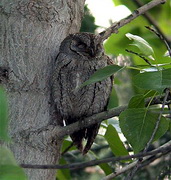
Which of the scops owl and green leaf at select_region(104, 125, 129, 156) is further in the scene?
the scops owl

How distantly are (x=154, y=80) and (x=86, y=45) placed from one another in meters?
0.82

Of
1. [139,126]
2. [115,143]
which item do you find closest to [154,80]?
[139,126]

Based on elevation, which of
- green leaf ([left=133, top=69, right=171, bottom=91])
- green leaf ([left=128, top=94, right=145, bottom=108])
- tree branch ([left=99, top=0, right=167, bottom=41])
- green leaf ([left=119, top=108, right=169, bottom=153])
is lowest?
green leaf ([left=119, top=108, right=169, bottom=153])

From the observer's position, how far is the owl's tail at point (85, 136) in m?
1.72

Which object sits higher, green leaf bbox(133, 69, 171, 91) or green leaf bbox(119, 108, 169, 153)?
green leaf bbox(133, 69, 171, 91)

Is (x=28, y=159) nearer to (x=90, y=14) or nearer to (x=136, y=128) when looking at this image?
(x=136, y=128)

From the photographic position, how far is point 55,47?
1.56m

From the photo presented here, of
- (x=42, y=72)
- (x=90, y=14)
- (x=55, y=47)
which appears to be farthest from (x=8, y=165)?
(x=90, y=14)

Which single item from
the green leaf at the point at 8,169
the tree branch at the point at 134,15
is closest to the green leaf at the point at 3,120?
the green leaf at the point at 8,169

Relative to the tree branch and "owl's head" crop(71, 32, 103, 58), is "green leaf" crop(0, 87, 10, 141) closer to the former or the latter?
the tree branch

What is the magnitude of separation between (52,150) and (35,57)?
30 centimetres

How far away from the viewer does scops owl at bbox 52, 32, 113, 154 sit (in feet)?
5.62

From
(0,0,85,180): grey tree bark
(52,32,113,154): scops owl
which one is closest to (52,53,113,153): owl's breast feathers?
(52,32,113,154): scops owl

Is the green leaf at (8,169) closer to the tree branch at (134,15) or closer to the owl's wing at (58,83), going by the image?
the owl's wing at (58,83)
